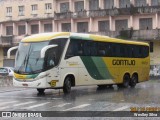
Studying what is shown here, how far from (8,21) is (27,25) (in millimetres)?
3767

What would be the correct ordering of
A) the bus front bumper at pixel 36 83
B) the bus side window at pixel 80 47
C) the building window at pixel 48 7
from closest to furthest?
the bus front bumper at pixel 36 83 → the bus side window at pixel 80 47 → the building window at pixel 48 7

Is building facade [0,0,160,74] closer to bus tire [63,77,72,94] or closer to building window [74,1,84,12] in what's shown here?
building window [74,1,84,12]

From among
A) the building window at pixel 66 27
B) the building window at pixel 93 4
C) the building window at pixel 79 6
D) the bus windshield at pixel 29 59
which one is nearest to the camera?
the bus windshield at pixel 29 59

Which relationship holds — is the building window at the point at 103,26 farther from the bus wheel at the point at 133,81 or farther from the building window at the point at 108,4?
the bus wheel at the point at 133,81

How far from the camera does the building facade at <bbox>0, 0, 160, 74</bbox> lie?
5312cm

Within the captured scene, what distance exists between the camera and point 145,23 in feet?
177

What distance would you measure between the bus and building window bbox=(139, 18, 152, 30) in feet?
85.2

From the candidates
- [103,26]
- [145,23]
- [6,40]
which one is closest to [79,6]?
[103,26]

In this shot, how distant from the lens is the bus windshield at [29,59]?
20.5 m

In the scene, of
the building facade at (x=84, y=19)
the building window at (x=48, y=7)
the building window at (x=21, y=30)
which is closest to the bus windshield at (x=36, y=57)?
the building facade at (x=84, y=19)

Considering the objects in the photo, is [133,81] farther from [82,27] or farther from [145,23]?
[82,27]

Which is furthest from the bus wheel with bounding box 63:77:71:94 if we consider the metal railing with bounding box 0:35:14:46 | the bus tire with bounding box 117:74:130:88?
the metal railing with bounding box 0:35:14:46

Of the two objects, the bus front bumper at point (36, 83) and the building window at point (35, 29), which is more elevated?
the building window at point (35, 29)

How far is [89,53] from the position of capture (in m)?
23.7
